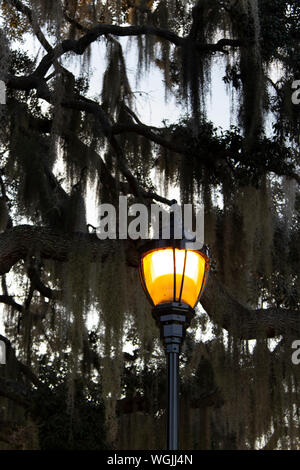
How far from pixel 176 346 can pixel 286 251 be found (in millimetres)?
2928

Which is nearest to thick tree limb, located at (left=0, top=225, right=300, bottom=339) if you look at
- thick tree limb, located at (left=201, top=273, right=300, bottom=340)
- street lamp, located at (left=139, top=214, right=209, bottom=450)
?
thick tree limb, located at (left=201, top=273, right=300, bottom=340)

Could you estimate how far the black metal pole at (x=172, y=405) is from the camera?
114 inches

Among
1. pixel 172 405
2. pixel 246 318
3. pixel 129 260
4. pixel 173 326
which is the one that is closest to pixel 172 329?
pixel 173 326

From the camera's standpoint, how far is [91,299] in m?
4.99

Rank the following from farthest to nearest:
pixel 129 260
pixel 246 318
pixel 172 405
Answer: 1. pixel 246 318
2. pixel 129 260
3. pixel 172 405

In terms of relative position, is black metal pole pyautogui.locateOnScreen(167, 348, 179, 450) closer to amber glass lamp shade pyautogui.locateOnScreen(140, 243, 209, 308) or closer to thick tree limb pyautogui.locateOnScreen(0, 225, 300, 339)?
amber glass lamp shade pyautogui.locateOnScreen(140, 243, 209, 308)

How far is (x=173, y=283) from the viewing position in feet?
10.3

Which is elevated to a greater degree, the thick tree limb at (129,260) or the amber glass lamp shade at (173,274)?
the thick tree limb at (129,260)

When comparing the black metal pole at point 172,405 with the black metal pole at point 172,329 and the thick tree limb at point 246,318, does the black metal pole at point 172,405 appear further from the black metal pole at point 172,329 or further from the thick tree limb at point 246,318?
the thick tree limb at point 246,318

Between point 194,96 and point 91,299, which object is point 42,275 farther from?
point 194,96

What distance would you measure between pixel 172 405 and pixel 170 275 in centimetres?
51

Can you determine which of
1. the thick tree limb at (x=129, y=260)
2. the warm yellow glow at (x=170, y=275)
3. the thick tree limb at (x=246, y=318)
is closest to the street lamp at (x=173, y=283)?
the warm yellow glow at (x=170, y=275)

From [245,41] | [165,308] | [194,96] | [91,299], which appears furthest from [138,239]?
[165,308]

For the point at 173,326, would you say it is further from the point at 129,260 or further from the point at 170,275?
the point at 129,260
